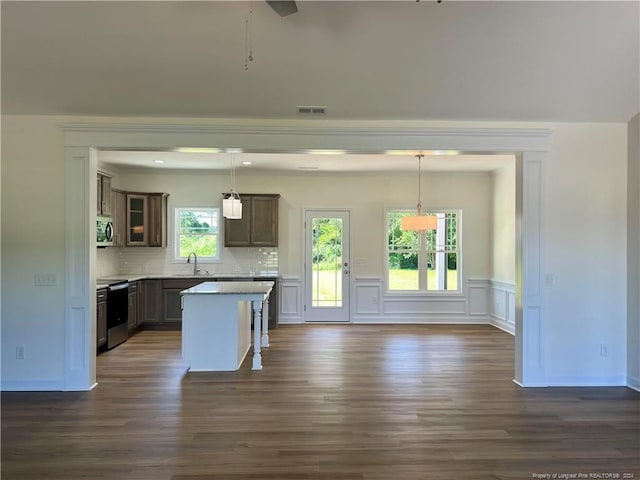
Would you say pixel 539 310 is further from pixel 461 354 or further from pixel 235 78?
pixel 235 78

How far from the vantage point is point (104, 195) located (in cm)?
583

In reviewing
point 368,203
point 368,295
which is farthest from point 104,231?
point 368,295

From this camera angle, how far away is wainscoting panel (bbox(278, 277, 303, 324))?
7.02 meters

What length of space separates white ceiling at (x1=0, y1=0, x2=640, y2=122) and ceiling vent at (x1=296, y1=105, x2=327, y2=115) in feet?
0.26

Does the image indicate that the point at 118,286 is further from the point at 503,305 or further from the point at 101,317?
the point at 503,305

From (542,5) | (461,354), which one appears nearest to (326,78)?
(542,5)

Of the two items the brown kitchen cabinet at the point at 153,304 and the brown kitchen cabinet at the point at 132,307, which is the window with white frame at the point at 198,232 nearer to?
the brown kitchen cabinet at the point at 153,304

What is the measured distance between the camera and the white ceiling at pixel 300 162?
5.66 meters

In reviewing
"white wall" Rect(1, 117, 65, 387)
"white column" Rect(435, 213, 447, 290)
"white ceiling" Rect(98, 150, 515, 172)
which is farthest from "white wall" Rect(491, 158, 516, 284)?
"white wall" Rect(1, 117, 65, 387)

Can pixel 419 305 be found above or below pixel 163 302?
below

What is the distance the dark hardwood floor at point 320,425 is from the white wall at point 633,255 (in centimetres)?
34

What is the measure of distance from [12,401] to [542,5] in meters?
5.29

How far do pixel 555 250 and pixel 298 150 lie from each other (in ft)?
9.00

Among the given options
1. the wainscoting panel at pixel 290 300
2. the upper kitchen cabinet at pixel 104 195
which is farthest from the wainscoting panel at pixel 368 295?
the upper kitchen cabinet at pixel 104 195
